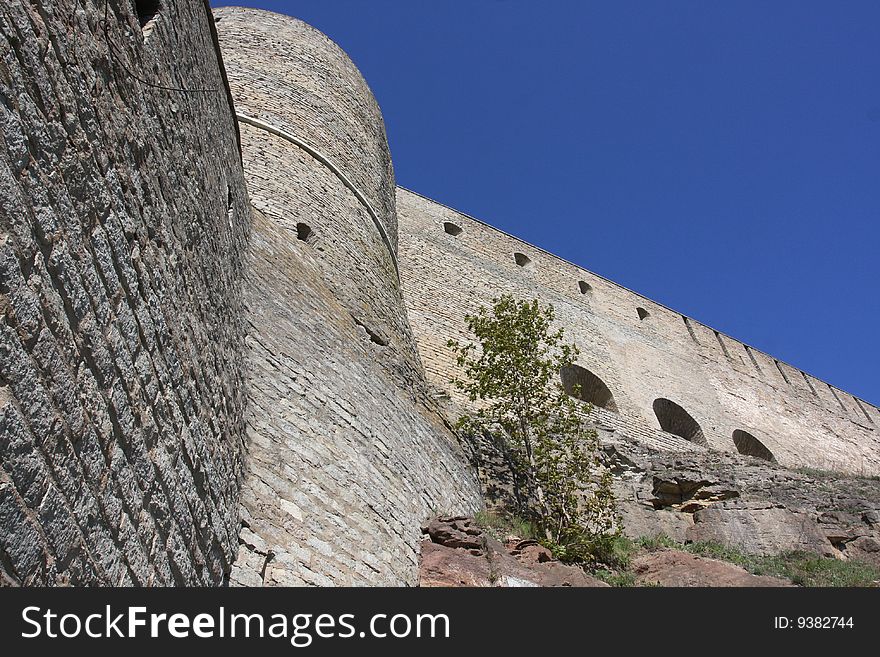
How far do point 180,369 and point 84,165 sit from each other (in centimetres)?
110

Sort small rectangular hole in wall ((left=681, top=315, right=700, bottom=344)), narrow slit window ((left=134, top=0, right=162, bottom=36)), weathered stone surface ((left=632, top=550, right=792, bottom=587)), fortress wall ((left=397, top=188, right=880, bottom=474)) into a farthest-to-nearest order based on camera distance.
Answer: small rectangular hole in wall ((left=681, top=315, right=700, bottom=344)) < fortress wall ((left=397, top=188, right=880, bottom=474)) < weathered stone surface ((left=632, top=550, right=792, bottom=587)) < narrow slit window ((left=134, top=0, right=162, bottom=36))

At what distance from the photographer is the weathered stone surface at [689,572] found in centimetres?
653

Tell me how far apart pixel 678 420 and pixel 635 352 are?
1745 millimetres

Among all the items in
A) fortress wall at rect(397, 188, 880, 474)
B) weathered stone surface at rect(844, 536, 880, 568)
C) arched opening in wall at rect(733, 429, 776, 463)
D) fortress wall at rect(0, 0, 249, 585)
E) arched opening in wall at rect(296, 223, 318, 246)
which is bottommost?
fortress wall at rect(0, 0, 249, 585)

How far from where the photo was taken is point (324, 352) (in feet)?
19.1

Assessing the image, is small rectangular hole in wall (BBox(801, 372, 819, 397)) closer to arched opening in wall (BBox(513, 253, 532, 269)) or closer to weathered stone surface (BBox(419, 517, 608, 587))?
arched opening in wall (BBox(513, 253, 532, 269))

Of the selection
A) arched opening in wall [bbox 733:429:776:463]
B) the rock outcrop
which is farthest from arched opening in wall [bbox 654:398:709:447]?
the rock outcrop

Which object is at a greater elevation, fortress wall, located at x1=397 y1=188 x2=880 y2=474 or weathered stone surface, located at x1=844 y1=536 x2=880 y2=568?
fortress wall, located at x1=397 y1=188 x2=880 y2=474

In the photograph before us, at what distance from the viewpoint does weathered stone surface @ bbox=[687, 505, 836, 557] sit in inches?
331

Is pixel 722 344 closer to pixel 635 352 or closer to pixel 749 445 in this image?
pixel 749 445

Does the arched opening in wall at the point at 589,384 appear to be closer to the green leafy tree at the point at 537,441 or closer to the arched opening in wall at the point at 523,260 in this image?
the arched opening in wall at the point at 523,260

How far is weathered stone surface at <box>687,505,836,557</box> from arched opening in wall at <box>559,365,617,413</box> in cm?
598

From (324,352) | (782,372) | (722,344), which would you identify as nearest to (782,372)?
(782,372)
